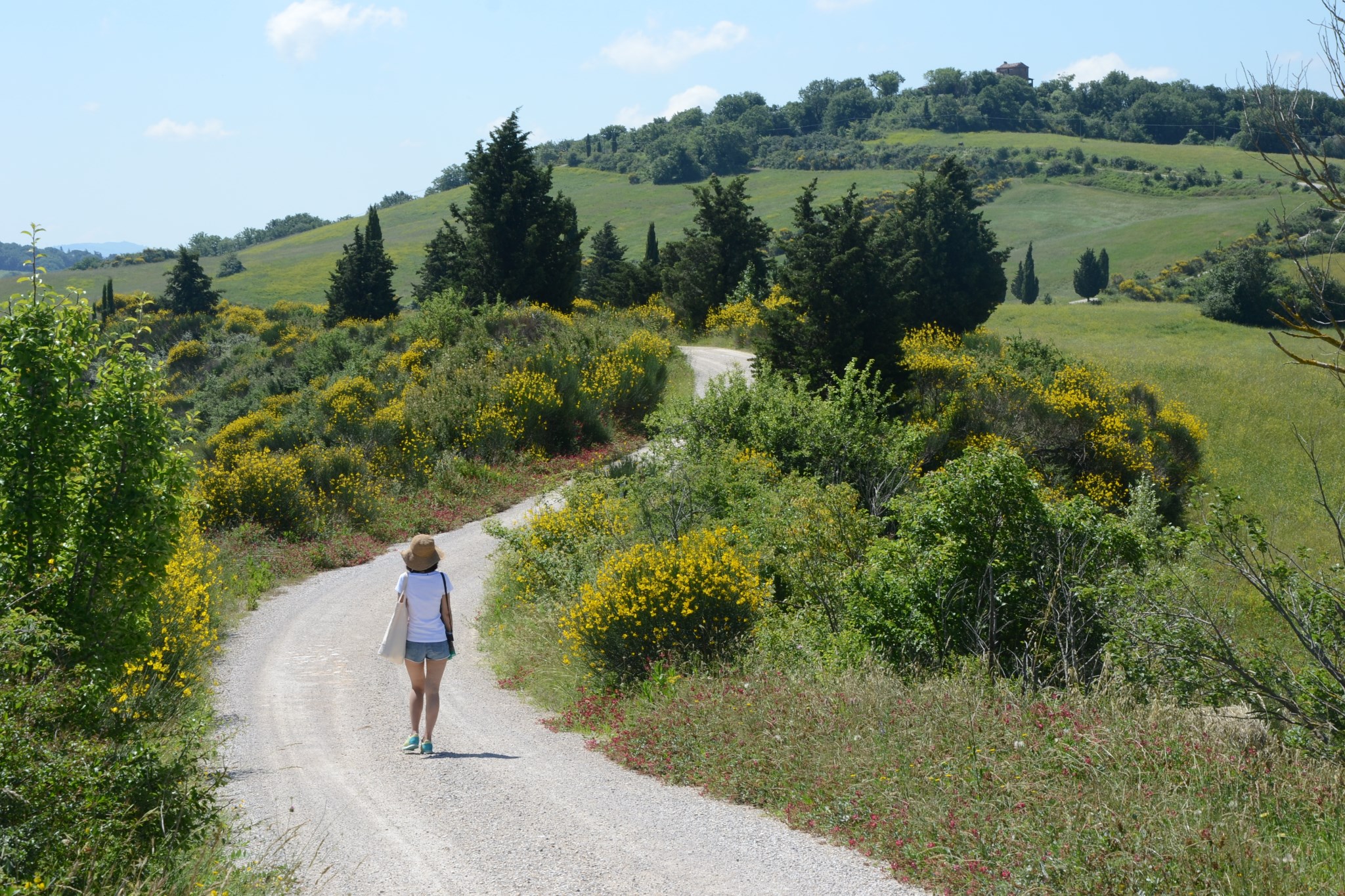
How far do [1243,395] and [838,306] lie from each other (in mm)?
19019

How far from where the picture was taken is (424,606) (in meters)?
8.47

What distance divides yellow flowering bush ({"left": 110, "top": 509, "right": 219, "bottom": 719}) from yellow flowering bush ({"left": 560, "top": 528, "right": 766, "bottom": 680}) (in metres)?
3.90

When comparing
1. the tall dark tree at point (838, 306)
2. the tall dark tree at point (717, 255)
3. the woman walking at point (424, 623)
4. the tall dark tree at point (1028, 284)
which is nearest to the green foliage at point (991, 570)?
the woman walking at point (424, 623)

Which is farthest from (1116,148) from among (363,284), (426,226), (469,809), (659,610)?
(469,809)

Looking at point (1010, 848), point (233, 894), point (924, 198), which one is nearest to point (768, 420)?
point (1010, 848)

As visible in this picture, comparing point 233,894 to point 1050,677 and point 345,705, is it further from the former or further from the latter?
point 1050,677

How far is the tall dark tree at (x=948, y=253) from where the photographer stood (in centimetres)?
4184

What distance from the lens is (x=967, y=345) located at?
1458 inches

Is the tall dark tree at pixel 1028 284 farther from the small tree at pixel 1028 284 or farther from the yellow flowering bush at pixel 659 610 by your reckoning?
the yellow flowering bush at pixel 659 610

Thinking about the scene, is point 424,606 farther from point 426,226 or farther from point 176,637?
point 426,226

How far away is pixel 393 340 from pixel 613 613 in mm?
25090

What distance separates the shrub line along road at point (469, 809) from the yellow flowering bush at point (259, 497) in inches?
272

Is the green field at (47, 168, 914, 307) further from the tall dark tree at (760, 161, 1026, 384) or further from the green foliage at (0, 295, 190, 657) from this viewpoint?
the green foliage at (0, 295, 190, 657)

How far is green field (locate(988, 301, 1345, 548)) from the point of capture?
1099 inches
